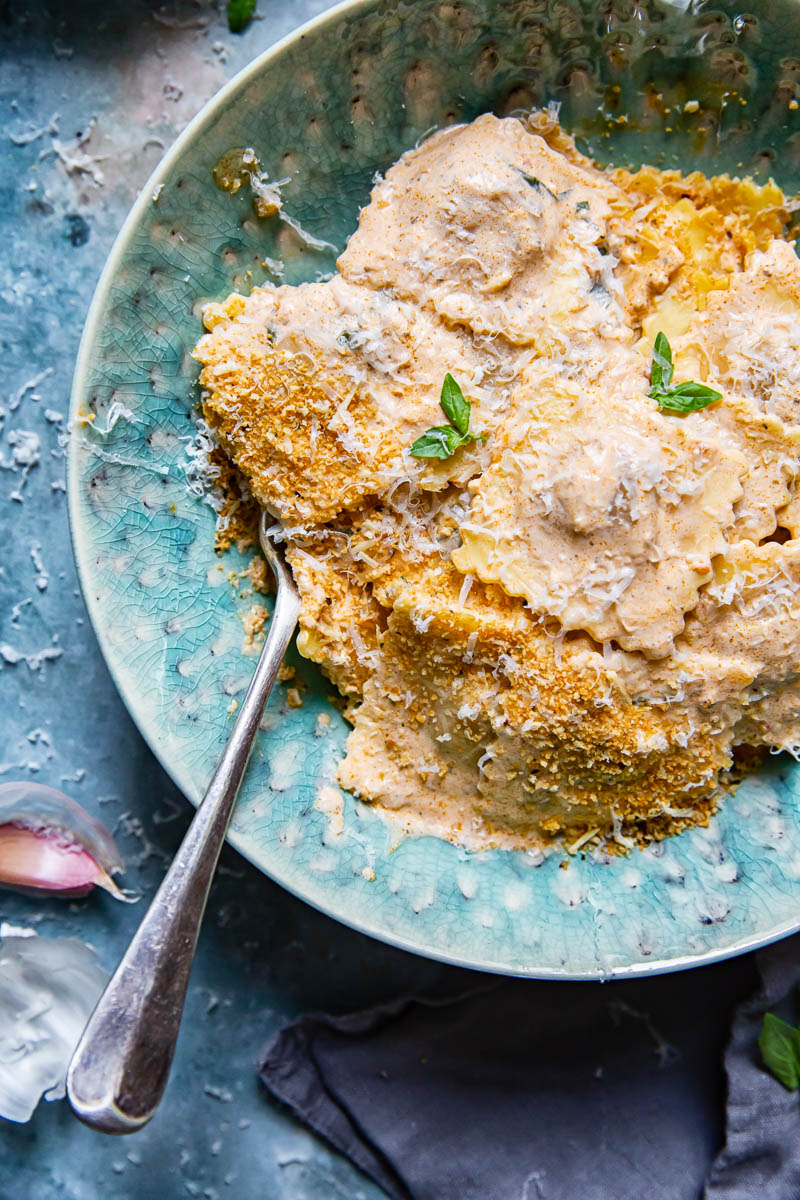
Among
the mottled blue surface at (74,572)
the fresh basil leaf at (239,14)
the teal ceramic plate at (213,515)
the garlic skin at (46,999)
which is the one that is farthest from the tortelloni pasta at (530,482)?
the garlic skin at (46,999)

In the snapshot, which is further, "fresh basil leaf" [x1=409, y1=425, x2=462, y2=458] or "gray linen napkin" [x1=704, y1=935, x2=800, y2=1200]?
"gray linen napkin" [x1=704, y1=935, x2=800, y2=1200]

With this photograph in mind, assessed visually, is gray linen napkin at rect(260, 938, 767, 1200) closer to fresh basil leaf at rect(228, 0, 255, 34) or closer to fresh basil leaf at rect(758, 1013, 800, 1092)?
fresh basil leaf at rect(758, 1013, 800, 1092)

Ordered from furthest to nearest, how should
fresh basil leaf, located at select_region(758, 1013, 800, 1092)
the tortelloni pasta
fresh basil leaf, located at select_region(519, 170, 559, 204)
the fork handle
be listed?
1. fresh basil leaf, located at select_region(758, 1013, 800, 1092)
2. fresh basil leaf, located at select_region(519, 170, 559, 204)
3. the tortelloni pasta
4. the fork handle

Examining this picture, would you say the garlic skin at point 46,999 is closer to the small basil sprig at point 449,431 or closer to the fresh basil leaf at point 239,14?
the small basil sprig at point 449,431

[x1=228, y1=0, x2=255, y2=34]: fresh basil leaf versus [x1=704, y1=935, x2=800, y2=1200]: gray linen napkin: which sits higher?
[x1=228, y1=0, x2=255, y2=34]: fresh basil leaf

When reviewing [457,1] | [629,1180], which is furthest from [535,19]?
[629,1180]

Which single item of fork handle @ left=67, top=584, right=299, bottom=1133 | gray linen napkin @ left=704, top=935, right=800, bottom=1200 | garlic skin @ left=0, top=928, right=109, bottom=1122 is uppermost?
fork handle @ left=67, top=584, right=299, bottom=1133

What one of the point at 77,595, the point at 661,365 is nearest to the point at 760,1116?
the point at 661,365

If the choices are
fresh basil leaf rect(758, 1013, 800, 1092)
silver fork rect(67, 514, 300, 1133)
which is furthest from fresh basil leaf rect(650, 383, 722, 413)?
fresh basil leaf rect(758, 1013, 800, 1092)
